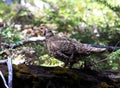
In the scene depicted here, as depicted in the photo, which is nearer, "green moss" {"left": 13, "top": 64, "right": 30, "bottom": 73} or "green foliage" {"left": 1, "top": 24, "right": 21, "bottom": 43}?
"green moss" {"left": 13, "top": 64, "right": 30, "bottom": 73}

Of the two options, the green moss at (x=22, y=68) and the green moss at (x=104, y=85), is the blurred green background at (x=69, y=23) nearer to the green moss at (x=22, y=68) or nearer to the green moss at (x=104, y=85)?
the green moss at (x=104, y=85)

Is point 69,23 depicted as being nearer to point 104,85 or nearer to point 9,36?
point 9,36

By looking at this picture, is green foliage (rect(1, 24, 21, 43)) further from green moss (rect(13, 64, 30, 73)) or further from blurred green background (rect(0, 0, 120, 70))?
green moss (rect(13, 64, 30, 73))

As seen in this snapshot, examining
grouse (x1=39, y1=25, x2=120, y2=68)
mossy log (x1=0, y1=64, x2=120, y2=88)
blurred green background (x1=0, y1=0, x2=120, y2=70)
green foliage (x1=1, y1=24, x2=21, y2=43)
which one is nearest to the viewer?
mossy log (x1=0, y1=64, x2=120, y2=88)

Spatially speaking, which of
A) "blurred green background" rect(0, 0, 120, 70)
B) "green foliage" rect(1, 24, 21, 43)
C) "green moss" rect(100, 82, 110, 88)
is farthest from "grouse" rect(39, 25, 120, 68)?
"green foliage" rect(1, 24, 21, 43)

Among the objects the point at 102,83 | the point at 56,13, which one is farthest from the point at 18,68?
the point at 56,13

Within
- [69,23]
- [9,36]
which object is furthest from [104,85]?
[69,23]

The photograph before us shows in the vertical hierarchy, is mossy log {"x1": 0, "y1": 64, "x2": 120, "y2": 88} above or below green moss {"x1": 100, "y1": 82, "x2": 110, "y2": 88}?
above

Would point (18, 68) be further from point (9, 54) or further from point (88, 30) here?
point (88, 30)
